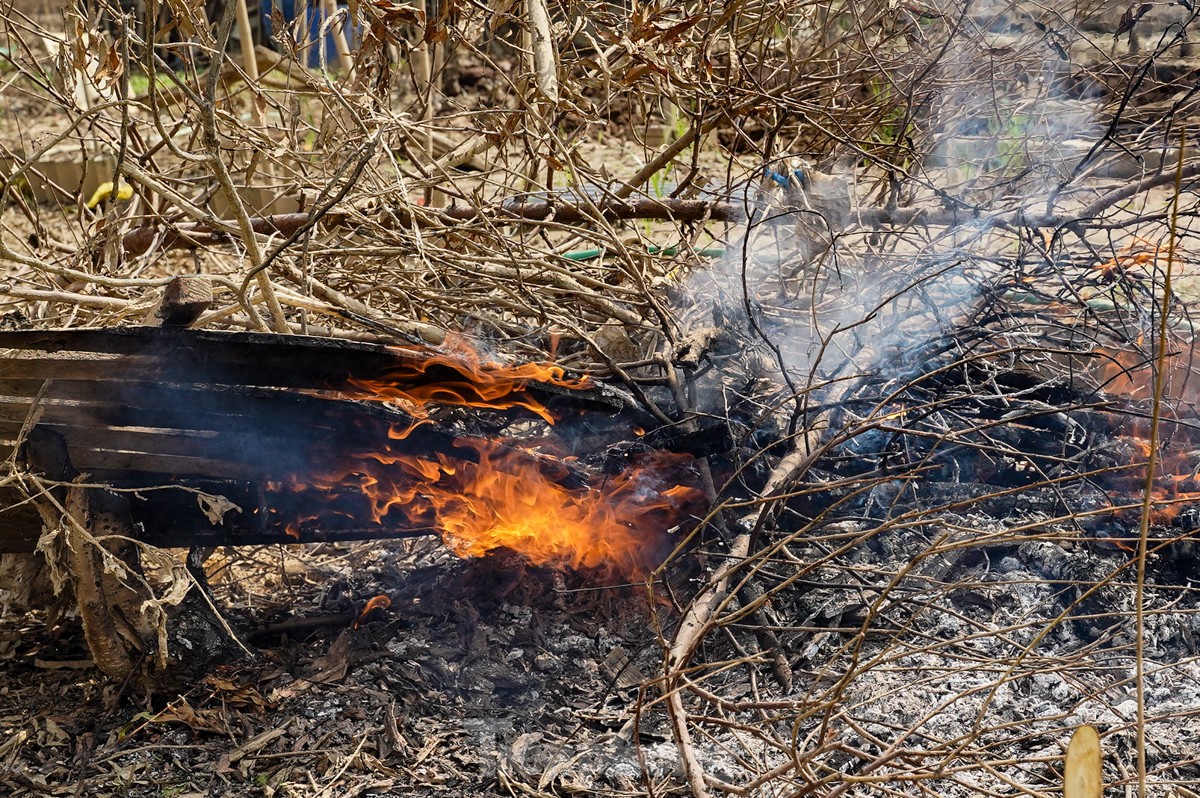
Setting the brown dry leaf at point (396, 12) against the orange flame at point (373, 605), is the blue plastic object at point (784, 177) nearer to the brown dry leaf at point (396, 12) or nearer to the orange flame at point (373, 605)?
the brown dry leaf at point (396, 12)

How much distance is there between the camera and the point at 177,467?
3.53 m

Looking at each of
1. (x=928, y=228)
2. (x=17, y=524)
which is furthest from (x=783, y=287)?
(x=17, y=524)

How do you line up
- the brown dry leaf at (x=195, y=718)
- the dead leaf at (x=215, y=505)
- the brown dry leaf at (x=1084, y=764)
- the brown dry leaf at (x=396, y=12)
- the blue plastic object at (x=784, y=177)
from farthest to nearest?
the blue plastic object at (x=784, y=177) < the brown dry leaf at (x=396, y=12) < the brown dry leaf at (x=195, y=718) < the dead leaf at (x=215, y=505) < the brown dry leaf at (x=1084, y=764)

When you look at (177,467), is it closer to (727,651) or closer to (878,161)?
(727,651)

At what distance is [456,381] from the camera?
11.7ft

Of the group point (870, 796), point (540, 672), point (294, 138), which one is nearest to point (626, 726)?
point (540, 672)

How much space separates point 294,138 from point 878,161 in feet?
9.51

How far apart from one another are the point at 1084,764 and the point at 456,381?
8.22 feet

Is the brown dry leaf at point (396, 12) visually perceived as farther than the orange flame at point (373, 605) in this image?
No

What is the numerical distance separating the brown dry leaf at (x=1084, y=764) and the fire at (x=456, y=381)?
7.77 ft

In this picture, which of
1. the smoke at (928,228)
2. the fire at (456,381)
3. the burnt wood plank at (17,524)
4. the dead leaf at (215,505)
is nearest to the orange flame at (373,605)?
the dead leaf at (215,505)

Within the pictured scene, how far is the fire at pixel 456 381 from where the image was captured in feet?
11.5

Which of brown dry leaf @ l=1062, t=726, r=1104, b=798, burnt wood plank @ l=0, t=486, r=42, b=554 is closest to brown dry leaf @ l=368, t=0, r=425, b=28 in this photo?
burnt wood plank @ l=0, t=486, r=42, b=554

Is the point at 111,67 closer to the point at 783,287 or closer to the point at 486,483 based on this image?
the point at 486,483
